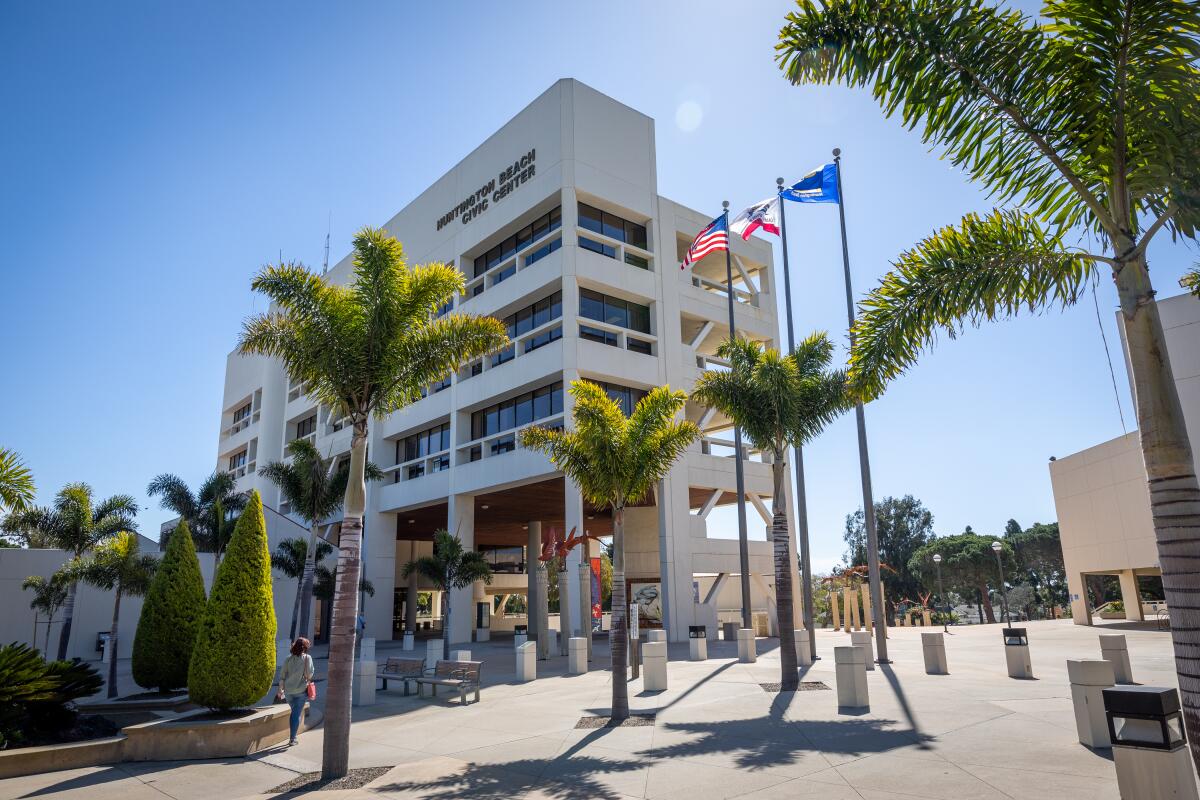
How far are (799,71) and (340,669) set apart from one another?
31.2 ft

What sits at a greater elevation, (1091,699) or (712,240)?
(712,240)

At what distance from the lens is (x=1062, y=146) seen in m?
7.17

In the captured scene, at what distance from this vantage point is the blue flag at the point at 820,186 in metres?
23.7

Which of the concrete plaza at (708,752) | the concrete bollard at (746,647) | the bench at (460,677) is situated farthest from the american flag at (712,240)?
the bench at (460,677)

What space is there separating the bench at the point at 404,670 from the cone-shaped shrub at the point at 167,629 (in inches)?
184

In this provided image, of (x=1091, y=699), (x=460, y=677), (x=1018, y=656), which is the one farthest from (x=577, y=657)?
(x=1091, y=699)

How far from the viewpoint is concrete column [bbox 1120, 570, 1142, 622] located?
1437 inches

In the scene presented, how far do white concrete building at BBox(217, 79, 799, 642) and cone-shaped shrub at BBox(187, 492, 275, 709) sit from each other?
18.2 meters

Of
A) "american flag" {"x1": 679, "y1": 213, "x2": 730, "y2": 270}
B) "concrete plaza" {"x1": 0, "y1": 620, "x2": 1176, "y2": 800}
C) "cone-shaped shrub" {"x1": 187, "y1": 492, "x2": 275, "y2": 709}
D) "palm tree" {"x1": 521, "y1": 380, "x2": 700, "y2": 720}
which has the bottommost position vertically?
"concrete plaza" {"x1": 0, "y1": 620, "x2": 1176, "y2": 800}

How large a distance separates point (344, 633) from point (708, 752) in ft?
17.4

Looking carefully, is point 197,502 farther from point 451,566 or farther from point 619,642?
point 619,642

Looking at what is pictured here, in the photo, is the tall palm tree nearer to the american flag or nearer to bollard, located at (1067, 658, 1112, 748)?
bollard, located at (1067, 658, 1112, 748)

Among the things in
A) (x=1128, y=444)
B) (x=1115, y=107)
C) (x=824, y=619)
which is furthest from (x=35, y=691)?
(x=824, y=619)

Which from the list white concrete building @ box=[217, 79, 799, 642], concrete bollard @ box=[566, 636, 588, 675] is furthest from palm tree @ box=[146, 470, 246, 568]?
concrete bollard @ box=[566, 636, 588, 675]
